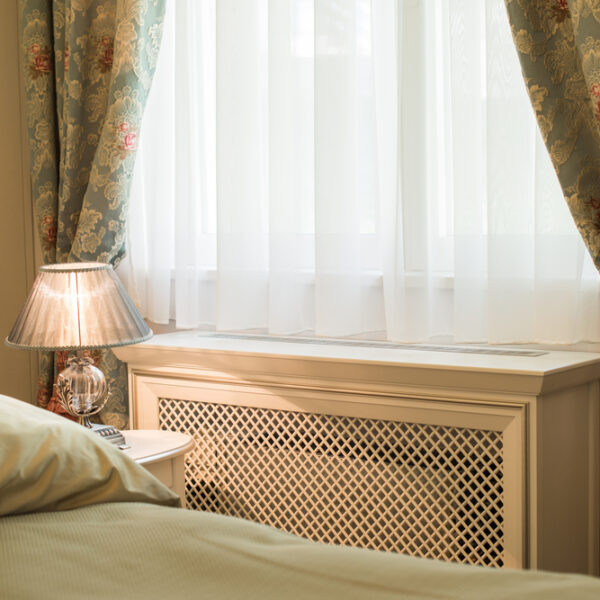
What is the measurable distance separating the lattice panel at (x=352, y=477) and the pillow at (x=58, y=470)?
65 cm

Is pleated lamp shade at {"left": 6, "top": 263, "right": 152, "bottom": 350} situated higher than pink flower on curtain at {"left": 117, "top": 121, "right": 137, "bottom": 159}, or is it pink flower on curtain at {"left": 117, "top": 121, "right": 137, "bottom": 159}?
pink flower on curtain at {"left": 117, "top": 121, "right": 137, "bottom": 159}

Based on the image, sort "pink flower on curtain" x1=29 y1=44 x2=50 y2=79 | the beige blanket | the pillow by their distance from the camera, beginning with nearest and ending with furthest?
1. the beige blanket
2. the pillow
3. "pink flower on curtain" x1=29 y1=44 x2=50 y2=79

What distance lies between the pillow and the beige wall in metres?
1.53

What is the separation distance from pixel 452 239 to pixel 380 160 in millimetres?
260

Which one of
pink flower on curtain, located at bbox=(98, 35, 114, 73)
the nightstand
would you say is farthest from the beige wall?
the nightstand

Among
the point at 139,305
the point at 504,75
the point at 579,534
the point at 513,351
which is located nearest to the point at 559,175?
the point at 504,75

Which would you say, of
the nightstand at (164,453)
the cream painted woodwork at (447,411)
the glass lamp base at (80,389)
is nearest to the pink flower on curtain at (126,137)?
the cream painted woodwork at (447,411)

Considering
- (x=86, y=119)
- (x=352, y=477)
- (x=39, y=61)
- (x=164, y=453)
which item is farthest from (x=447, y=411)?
(x=39, y=61)

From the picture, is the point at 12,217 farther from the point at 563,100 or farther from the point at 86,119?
the point at 563,100

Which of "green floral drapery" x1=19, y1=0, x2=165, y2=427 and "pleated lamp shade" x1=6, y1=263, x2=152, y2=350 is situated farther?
"green floral drapery" x1=19, y1=0, x2=165, y2=427

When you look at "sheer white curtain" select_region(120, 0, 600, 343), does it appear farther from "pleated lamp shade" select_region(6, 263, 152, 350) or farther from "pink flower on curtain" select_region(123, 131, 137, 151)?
"pleated lamp shade" select_region(6, 263, 152, 350)

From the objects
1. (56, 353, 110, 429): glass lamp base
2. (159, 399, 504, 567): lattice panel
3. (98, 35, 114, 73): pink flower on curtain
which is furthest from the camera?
(98, 35, 114, 73): pink flower on curtain

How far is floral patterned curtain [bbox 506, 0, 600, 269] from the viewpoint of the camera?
1.67 meters

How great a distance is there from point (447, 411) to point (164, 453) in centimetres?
62
